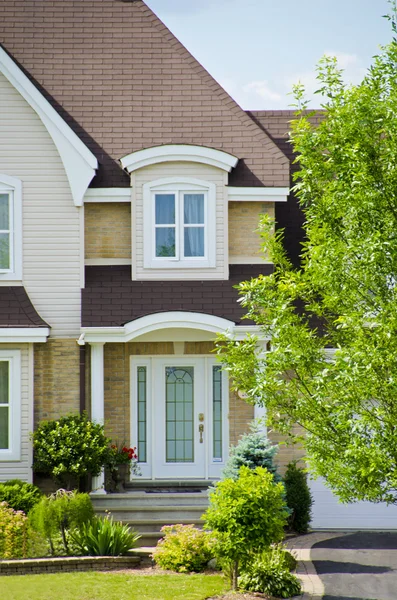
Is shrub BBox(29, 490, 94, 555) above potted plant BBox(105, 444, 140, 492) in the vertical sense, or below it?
below

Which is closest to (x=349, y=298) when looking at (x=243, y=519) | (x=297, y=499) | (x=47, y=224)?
(x=243, y=519)

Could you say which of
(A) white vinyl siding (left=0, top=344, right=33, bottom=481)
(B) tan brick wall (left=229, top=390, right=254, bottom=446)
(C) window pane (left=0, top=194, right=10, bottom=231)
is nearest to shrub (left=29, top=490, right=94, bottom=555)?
(A) white vinyl siding (left=0, top=344, right=33, bottom=481)

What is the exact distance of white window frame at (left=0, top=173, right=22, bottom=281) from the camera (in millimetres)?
19516

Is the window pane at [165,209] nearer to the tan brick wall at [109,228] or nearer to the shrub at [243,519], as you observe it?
the tan brick wall at [109,228]

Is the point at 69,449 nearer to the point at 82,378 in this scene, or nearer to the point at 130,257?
the point at 82,378

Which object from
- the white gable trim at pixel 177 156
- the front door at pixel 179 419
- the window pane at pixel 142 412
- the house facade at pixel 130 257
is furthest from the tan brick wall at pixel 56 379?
the white gable trim at pixel 177 156

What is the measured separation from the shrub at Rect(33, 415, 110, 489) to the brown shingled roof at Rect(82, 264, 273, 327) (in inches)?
85.0

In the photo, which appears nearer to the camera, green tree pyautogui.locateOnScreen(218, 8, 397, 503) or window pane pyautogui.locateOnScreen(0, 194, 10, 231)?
green tree pyautogui.locateOnScreen(218, 8, 397, 503)

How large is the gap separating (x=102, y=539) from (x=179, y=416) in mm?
4928

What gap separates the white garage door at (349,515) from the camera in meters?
19.4

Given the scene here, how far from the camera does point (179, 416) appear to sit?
66.2ft

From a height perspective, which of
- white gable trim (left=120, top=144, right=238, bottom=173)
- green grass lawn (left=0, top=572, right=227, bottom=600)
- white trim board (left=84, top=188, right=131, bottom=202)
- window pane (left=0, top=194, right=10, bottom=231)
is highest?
white gable trim (left=120, top=144, right=238, bottom=173)

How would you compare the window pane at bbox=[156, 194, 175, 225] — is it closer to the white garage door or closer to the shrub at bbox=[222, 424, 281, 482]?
the shrub at bbox=[222, 424, 281, 482]

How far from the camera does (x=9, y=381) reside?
1916 centimetres
